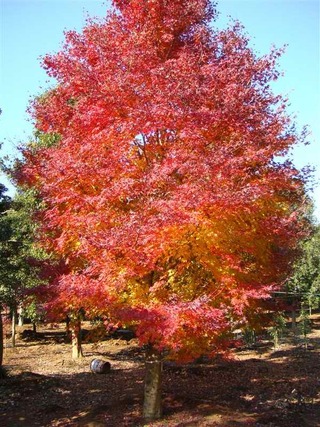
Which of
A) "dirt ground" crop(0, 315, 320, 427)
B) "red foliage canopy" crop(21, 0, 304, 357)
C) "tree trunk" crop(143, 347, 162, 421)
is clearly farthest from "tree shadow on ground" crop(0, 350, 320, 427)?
"red foliage canopy" crop(21, 0, 304, 357)

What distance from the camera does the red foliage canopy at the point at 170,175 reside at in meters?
8.05

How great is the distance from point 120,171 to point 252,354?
63.5ft

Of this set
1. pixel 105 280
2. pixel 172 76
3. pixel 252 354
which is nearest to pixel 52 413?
pixel 105 280

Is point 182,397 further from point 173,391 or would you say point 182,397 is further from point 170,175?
point 170,175

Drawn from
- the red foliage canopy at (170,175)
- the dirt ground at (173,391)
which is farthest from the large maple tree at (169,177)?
the dirt ground at (173,391)

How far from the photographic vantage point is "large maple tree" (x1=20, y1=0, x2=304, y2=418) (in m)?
8.05

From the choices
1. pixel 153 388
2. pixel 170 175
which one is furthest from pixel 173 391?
pixel 170 175

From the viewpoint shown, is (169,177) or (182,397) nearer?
(169,177)

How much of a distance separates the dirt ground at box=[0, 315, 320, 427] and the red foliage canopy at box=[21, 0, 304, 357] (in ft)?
11.4

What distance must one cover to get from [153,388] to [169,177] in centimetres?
591

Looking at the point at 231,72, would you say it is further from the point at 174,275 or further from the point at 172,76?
the point at 174,275

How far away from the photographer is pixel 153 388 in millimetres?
10609

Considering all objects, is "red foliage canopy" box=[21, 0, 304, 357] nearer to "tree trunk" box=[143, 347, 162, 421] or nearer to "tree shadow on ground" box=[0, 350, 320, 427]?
"tree trunk" box=[143, 347, 162, 421]

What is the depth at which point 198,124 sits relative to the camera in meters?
8.85
